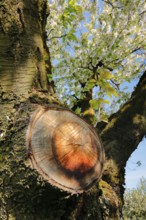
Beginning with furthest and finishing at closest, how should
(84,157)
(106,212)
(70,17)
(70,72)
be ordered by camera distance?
1. (70,72)
2. (70,17)
3. (106,212)
4. (84,157)

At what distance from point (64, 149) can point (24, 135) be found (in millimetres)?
320

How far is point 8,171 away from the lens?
2.35 metres

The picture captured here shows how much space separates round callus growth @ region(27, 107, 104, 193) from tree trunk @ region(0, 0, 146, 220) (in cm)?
7

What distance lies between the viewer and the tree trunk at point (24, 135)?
227cm

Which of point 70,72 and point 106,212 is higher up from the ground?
point 106,212

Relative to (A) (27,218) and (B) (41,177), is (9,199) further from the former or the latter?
(B) (41,177)

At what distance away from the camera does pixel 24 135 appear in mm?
2309

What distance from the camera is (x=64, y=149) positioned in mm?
2256

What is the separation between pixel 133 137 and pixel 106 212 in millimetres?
1273

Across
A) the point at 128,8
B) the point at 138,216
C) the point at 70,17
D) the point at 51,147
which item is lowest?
the point at 138,216

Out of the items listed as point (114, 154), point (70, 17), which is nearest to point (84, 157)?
point (114, 154)

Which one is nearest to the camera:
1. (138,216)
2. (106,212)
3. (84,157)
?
(84,157)

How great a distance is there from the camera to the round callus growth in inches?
86.3

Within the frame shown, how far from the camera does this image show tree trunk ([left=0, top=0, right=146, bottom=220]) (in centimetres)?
227
